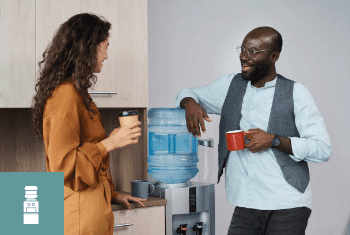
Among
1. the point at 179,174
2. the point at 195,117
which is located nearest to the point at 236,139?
the point at 195,117

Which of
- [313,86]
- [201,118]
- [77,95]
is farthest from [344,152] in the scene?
[77,95]

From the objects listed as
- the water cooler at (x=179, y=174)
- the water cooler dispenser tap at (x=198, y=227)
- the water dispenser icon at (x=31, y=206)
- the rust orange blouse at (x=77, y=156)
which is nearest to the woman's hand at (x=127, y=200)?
the water cooler at (x=179, y=174)

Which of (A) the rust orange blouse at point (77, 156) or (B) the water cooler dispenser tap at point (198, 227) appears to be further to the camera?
(B) the water cooler dispenser tap at point (198, 227)

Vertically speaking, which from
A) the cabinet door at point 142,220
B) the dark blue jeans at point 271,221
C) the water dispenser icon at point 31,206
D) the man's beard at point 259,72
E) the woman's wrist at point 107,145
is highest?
the man's beard at point 259,72

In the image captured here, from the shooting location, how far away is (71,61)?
151 cm

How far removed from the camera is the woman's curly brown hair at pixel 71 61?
1492mm

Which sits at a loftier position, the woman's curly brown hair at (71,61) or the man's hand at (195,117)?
the woman's curly brown hair at (71,61)

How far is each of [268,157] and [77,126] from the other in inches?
32.6

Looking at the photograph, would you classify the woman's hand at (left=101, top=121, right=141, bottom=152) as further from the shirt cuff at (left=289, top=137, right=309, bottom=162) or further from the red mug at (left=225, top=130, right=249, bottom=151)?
the shirt cuff at (left=289, top=137, right=309, bottom=162)

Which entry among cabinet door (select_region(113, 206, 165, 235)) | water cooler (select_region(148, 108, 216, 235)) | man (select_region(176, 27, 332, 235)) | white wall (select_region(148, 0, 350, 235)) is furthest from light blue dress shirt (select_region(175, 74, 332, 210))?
white wall (select_region(148, 0, 350, 235))

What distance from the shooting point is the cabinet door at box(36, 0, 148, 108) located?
86.3 inches

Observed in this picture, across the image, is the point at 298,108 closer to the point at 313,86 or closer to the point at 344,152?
the point at 313,86

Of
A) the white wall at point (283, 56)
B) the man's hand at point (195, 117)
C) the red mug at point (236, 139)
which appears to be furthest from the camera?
the white wall at point (283, 56)

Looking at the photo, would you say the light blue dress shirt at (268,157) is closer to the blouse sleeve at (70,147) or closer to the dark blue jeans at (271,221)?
the dark blue jeans at (271,221)
